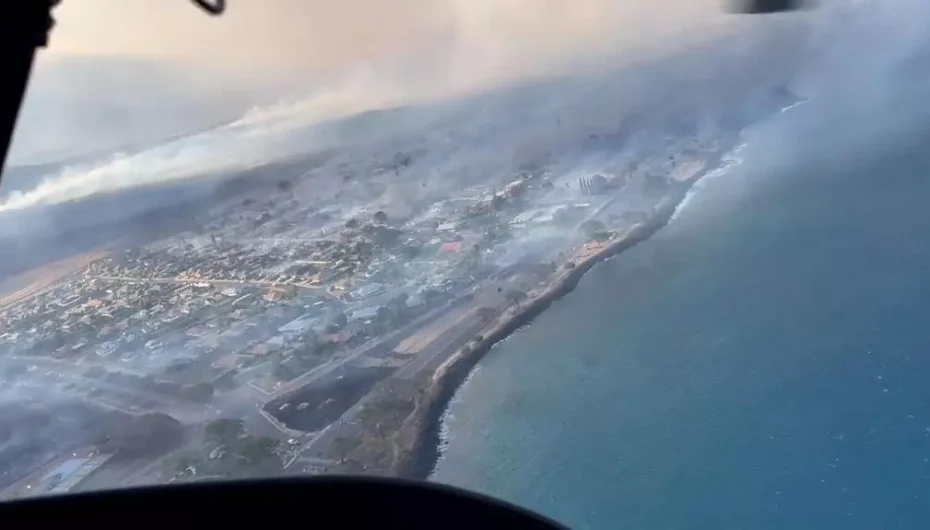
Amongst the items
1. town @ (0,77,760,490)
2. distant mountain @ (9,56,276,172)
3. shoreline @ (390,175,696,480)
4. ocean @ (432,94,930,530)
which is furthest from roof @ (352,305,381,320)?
distant mountain @ (9,56,276,172)

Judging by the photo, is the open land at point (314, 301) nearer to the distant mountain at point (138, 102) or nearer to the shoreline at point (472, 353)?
the shoreline at point (472, 353)

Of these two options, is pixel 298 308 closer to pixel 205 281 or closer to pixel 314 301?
pixel 314 301

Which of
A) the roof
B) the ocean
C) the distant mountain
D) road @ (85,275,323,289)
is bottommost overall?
the ocean

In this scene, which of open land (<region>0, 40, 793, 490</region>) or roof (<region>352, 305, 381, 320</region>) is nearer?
open land (<region>0, 40, 793, 490</region>)

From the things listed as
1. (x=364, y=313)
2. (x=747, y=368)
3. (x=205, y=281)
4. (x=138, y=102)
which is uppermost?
(x=138, y=102)

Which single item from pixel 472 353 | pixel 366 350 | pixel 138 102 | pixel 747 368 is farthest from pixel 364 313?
pixel 747 368

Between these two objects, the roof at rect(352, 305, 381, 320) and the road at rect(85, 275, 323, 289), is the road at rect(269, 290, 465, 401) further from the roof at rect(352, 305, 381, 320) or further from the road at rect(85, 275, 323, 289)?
the road at rect(85, 275, 323, 289)

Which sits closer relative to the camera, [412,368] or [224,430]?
[224,430]
